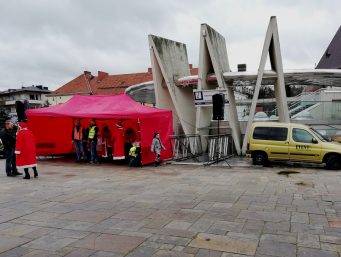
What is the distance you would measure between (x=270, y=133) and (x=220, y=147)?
9.85 ft

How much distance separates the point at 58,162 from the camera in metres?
17.2

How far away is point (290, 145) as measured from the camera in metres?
14.8

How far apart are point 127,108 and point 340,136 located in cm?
1049

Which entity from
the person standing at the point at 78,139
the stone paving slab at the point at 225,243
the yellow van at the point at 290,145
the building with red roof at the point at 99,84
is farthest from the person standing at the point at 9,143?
the building with red roof at the point at 99,84

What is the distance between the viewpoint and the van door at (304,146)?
14.5 meters

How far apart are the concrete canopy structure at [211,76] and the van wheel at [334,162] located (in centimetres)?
494

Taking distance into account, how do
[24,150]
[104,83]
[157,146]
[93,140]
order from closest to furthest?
1. [24,150]
2. [157,146]
3. [93,140]
4. [104,83]

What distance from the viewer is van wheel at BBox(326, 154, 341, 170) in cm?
1424

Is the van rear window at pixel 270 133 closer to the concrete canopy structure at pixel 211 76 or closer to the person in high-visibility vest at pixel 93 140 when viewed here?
the concrete canopy structure at pixel 211 76

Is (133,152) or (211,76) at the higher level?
(211,76)

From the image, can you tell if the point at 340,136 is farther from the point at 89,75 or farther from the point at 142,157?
the point at 89,75

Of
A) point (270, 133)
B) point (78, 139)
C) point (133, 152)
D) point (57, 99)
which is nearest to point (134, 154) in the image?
point (133, 152)

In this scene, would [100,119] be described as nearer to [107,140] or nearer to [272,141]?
[107,140]

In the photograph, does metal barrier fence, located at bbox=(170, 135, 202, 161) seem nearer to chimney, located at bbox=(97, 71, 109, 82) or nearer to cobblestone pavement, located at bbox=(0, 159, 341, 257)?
cobblestone pavement, located at bbox=(0, 159, 341, 257)
